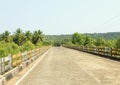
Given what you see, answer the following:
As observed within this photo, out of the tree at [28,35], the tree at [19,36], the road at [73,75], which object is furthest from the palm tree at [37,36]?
the road at [73,75]

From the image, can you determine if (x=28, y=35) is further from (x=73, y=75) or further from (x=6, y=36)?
(x=73, y=75)

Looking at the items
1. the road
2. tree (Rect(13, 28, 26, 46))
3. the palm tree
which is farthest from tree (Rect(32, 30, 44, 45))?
the road

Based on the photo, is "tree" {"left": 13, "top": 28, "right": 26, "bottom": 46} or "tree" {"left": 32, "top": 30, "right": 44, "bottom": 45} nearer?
"tree" {"left": 13, "top": 28, "right": 26, "bottom": 46}

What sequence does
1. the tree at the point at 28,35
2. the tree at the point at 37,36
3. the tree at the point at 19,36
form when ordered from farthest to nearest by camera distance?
the tree at the point at 37,36 < the tree at the point at 28,35 < the tree at the point at 19,36

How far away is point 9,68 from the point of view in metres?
16.2

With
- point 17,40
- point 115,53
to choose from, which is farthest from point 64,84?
point 17,40

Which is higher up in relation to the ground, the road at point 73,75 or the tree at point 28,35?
the tree at point 28,35

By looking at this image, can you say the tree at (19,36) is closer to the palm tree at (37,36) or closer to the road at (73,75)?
the palm tree at (37,36)

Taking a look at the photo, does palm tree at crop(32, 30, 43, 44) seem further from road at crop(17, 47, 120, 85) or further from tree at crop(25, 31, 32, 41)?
road at crop(17, 47, 120, 85)

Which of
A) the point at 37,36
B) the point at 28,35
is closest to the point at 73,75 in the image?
the point at 28,35

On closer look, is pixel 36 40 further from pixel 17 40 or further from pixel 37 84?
pixel 37 84

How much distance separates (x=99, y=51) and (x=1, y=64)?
28.9 metres

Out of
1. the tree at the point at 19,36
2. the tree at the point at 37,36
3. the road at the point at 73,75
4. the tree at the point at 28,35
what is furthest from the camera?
the tree at the point at 37,36

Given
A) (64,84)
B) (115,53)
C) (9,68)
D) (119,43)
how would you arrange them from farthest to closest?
1. (119,43)
2. (115,53)
3. (9,68)
4. (64,84)
